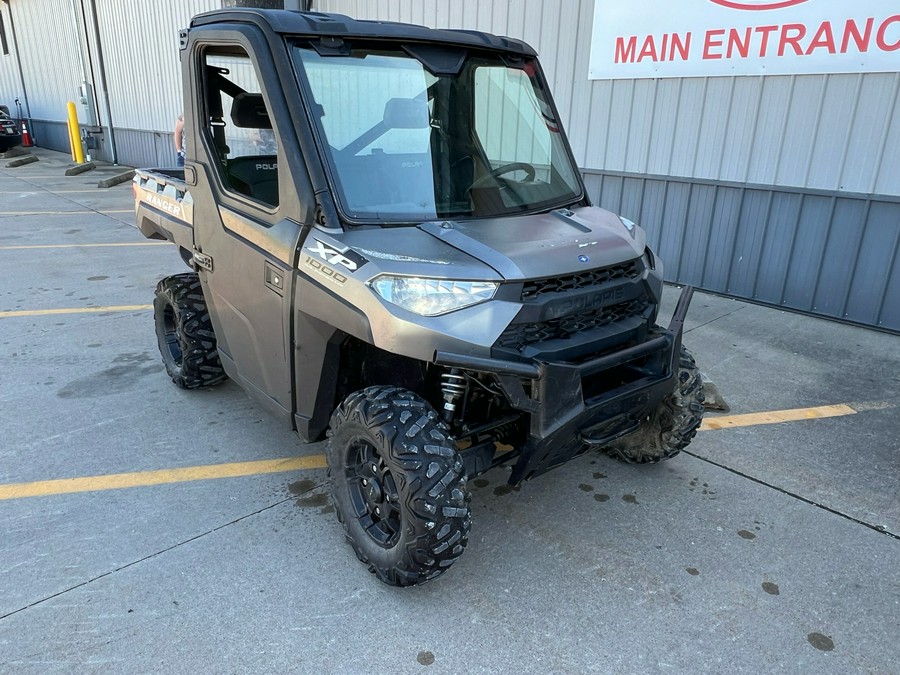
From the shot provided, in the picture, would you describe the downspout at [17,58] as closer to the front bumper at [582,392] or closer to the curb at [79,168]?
the curb at [79,168]

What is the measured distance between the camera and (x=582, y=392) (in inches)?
102

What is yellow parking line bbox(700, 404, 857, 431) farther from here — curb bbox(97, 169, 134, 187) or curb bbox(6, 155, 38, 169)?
curb bbox(6, 155, 38, 169)

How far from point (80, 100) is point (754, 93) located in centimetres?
1995

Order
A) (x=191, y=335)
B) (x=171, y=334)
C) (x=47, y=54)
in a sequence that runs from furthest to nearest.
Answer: (x=47, y=54)
(x=171, y=334)
(x=191, y=335)

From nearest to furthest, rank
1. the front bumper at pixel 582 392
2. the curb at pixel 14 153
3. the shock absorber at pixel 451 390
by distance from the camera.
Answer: the front bumper at pixel 582 392 < the shock absorber at pixel 451 390 < the curb at pixel 14 153

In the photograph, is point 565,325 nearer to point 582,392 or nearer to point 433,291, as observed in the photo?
point 582,392

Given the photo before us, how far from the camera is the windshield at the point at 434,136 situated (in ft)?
9.28

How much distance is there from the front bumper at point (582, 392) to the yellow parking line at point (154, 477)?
1.56 m

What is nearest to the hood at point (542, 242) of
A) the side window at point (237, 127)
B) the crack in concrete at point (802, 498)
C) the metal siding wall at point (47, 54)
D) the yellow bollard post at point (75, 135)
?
the side window at point (237, 127)

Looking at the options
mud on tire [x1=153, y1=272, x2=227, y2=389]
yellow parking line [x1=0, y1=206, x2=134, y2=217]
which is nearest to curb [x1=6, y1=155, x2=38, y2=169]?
yellow parking line [x1=0, y1=206, x2=134, y2=217]

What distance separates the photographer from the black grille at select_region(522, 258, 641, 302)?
2576 mm

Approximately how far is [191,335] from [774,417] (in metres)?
3.96

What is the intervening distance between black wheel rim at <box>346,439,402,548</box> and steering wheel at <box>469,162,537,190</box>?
1347 mm

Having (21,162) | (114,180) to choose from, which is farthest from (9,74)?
(114,180)
